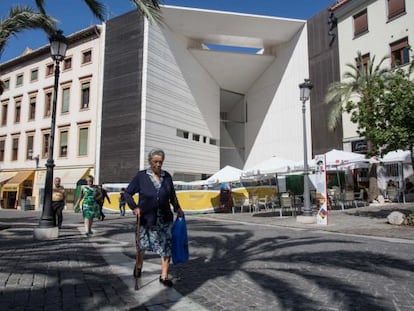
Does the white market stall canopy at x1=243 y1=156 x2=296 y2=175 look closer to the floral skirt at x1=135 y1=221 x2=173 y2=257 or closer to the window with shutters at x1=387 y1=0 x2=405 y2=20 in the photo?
the floral skirt at x1=135 y1=221 x2=173 y2=257

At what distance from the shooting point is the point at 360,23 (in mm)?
26906

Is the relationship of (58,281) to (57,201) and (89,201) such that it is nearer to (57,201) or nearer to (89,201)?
(89,201)

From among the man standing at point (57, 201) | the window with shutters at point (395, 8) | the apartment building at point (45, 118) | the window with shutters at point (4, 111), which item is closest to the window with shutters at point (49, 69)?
the apartment building at point (45, 118)

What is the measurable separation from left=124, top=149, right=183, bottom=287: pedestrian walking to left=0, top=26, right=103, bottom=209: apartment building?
83.5 feet

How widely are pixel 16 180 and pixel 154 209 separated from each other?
32.2m

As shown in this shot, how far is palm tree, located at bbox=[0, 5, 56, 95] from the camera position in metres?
11.8

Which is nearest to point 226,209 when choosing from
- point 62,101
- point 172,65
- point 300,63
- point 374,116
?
point 374,116

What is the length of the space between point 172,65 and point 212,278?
26.9m

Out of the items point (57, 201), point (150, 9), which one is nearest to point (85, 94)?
point (57, 201)

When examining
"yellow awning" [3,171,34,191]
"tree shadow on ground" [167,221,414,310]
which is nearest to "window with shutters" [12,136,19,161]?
"yellow awning" [3,171,34,191]

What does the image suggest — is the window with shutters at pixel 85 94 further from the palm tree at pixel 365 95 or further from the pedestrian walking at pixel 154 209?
the pedestrian walking at pixel 154 209

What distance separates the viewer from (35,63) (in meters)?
34.8

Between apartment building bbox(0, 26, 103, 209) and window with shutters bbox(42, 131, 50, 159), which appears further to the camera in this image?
window with shutters bbox(42, 131, 50, 159)

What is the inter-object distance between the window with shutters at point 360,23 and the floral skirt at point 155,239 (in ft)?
85.3
